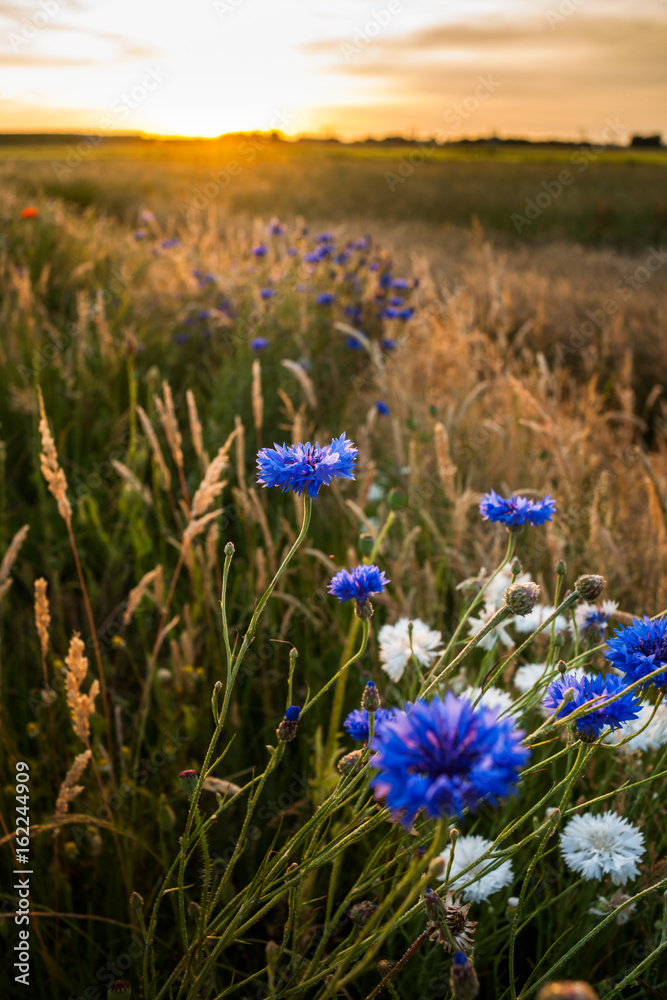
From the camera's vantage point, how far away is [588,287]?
714 cm

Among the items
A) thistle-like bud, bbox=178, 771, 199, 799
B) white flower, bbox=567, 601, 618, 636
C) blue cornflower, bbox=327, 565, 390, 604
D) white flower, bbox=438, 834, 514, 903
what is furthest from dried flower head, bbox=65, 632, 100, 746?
white flower, bbox=567, 601, 618, 636

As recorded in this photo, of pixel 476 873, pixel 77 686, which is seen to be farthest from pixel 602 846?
pixel 77 686

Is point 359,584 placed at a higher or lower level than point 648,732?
higher

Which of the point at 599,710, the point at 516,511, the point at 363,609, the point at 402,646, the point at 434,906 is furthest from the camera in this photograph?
the point at 402,646

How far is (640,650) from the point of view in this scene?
32.0 inches

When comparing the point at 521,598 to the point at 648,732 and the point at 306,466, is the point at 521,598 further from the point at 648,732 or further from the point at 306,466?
the point at 648,732

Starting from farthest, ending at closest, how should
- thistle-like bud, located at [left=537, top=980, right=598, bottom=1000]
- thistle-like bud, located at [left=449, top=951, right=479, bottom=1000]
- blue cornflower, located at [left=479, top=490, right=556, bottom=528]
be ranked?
blue cornflower, located at [left=479, top=490, right=556, bottom=528] < thistle-like bud, located at [left=449, top=951, right=479, bottom=1000] < thistle-like bud, located at [left=537, top=980, right=598, bottom=1000]

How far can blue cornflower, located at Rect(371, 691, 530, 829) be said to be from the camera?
49 centimetres

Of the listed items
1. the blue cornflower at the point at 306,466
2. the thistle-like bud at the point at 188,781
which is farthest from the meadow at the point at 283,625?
the blue cornflower at the point at 306,466

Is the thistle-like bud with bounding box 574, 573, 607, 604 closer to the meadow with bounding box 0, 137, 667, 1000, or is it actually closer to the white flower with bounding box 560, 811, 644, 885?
the meadow with bounding box 0, 137, 667, 1000

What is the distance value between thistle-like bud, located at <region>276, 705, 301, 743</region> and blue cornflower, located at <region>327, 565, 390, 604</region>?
15cm

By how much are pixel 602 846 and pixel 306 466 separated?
0.78 m

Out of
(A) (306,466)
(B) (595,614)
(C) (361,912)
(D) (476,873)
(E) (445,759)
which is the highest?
(A) (306,466)

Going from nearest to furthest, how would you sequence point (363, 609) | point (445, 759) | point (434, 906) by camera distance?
point (445, 759), point (434, 906), point (363, 609)
